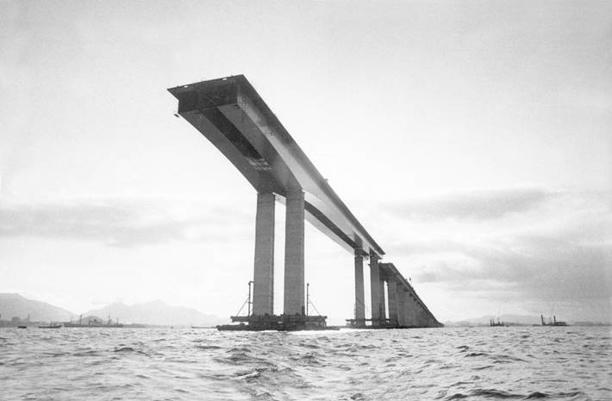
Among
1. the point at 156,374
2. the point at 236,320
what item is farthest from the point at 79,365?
the point at 236,320

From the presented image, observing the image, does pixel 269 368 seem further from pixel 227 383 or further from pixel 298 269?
pixel 298 269

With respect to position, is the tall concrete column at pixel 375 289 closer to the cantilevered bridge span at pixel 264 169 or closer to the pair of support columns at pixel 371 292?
the pair of support columns at pixel 371 292

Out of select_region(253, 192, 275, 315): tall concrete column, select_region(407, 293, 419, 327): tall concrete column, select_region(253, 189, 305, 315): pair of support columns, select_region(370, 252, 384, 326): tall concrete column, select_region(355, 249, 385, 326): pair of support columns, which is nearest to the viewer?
select_region(253, 189, 305, 315): pair of support columns

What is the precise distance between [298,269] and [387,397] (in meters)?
40.9

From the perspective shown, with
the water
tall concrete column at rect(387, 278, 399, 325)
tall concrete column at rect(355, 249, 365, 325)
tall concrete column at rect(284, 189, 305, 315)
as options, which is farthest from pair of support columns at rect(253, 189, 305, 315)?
tall concrete column at rect(387, 278, 399, 325)

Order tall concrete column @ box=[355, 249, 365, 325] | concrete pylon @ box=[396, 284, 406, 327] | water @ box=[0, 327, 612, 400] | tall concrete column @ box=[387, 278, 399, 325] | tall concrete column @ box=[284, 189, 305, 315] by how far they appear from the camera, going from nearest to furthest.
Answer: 1. water @ box=[0, 327, 612, 400]
2. tall concrete column @ box=[284, 189, 305, 315]
3. tall concrete column @ box=[355, 249, 365, 325]
4. tall concrete column @ box=[387, 278, 399, 325]
5. concrete pylon @ box=[396, 284, 406, 327]

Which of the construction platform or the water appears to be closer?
the water

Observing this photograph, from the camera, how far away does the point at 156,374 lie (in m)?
9.32

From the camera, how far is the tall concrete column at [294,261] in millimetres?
48000

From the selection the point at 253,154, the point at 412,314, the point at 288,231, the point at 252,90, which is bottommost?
the point at 412,314

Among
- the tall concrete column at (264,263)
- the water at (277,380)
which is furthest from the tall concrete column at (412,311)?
the water at (277,380)

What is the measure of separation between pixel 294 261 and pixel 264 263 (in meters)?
3.85

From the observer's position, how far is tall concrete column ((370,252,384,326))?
3880 inches

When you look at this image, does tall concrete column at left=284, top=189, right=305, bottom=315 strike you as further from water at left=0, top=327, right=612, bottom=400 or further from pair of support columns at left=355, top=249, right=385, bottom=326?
pair of support columns at left=355, top=249, right=385, bottom=326
